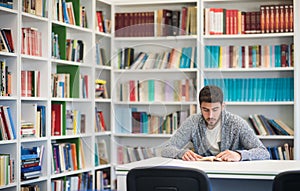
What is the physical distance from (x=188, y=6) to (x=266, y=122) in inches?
56.0

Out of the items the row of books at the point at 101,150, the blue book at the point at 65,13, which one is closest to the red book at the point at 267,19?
the blue book at the point at 65,13

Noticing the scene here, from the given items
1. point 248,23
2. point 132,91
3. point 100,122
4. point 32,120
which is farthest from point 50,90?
point 248,23

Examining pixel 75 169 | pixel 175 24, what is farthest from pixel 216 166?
pixel 175 24

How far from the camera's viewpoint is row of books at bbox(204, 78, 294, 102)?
Result: 5629mm

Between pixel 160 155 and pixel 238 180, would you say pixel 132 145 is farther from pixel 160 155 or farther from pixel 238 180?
pixel 238 180

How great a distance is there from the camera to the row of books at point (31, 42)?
4635 millimetres

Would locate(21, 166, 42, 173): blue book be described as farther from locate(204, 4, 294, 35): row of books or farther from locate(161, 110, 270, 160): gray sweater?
locate(204, 4, 294, 35): row of books

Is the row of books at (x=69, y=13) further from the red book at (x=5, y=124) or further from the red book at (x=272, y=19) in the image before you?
the red book at (x=272, y=19)

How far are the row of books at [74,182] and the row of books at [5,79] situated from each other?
1002 millimetres

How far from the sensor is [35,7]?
15.5 feet

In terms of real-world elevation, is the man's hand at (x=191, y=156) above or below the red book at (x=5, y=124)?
below

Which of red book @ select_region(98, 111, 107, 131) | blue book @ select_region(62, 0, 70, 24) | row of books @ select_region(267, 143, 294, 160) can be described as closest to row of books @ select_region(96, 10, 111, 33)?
blue book @ select_region(62, 0, 70, 24)

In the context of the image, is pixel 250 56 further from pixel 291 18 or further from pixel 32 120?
pixel 32 120

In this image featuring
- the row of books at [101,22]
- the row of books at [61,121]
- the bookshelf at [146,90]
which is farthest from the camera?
the row of books at [101,22]
